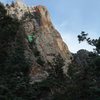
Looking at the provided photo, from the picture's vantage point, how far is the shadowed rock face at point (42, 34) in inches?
1411

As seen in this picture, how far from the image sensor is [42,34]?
1592 inches

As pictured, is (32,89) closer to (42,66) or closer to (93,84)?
(93,84)

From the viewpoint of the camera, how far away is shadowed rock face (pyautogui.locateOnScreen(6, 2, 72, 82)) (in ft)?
118

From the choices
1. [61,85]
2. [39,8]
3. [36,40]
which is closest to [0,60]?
[61,85]

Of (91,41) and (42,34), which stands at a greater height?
(42,34)

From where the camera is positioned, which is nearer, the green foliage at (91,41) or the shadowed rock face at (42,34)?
the green foliage at (91,41)

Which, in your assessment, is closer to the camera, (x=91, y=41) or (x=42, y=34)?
(x=91, y=41)

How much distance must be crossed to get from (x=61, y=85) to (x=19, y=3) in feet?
81.9

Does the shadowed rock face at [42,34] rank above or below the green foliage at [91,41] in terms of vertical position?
above

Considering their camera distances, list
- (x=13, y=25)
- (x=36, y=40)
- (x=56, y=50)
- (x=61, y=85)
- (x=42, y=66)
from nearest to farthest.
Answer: (x=61, y=85)
(x=13, y=25)
(x=42, y=66)
(x=36, y=40)
(x=56, y=50)

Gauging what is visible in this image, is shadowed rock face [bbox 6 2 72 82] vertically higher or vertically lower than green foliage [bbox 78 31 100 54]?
higher

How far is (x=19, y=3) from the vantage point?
1670 inches

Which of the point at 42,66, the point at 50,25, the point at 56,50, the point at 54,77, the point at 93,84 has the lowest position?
the point at 93,84

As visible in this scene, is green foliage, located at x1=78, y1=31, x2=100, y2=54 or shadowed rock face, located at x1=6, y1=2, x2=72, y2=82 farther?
shadowed rock face, located at x1=6, y1=2, x2=72, y2=82
